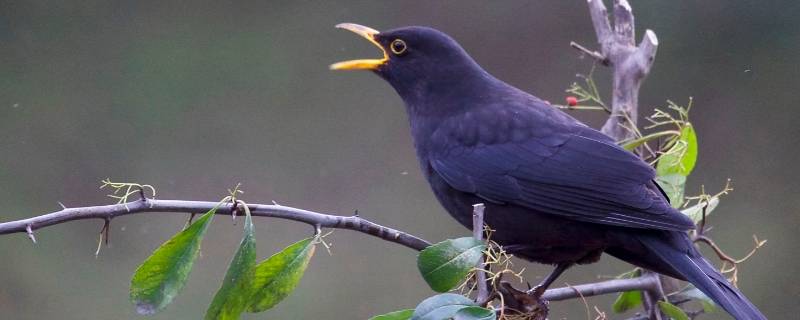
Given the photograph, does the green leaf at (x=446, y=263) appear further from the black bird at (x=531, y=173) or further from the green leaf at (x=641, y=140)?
the green leaf at (x=641, y=140)

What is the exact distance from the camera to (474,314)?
237 cm

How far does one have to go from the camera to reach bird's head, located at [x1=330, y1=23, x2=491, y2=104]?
395cm

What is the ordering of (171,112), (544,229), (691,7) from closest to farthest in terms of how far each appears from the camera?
(544,229)
(691,7)
(171,112)

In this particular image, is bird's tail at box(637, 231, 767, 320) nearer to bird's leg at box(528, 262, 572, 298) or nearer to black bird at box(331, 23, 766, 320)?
black bird at box(331, 23, 766, 320)

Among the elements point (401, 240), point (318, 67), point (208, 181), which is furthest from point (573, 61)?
point (401, 240)

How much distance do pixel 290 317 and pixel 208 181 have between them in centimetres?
110

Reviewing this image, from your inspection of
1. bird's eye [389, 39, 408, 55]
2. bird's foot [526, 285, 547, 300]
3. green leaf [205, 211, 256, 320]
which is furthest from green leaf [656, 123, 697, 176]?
green leaf [205, 211, 256, 320]

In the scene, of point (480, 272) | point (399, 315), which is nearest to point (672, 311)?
point (480, 272)

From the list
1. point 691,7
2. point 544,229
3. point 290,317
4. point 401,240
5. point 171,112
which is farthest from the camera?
point 171,112

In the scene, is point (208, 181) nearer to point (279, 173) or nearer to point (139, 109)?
point (279, 173)

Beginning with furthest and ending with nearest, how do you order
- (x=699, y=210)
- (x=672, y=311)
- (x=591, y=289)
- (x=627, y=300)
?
1. (x=627, y=300)
2. (x=699, y=210)
3. (x=591, y=289)
4. (x=672, y=311)

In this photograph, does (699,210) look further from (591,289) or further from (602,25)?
(602,25)

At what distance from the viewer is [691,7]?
24.4 ft

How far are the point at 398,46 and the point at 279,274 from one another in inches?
64.3
